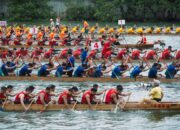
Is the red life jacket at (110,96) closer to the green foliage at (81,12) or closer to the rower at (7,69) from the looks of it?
the rower at (7,69)

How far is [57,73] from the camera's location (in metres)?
32.9

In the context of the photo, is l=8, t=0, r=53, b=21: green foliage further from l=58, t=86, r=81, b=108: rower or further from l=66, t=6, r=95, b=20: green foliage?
Answer: l=58, t=86, r=81, b=108: rower

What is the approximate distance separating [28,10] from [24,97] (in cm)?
5340

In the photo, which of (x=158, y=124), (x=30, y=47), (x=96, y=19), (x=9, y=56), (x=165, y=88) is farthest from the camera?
(x=96, y=19)

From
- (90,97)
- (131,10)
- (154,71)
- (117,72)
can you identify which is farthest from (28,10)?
(90,97)

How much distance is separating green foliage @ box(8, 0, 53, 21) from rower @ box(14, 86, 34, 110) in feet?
174

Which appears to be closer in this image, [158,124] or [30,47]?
[158,124]

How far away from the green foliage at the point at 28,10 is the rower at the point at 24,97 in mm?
53024

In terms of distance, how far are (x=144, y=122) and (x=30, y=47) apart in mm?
25333

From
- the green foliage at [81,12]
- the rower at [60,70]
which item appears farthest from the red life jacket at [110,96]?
the green foliage at [81,12]

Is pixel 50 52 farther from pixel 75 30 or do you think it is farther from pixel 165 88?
pixel 75 30

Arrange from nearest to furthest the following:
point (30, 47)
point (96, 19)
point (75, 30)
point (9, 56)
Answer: point (9, 56) < point (30, 47) < point (75, 30) < point (96, 19)

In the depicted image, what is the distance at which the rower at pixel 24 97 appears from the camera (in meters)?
24.8

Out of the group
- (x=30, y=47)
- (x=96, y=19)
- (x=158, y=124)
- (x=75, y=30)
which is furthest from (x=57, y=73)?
(x=96, y=19)
